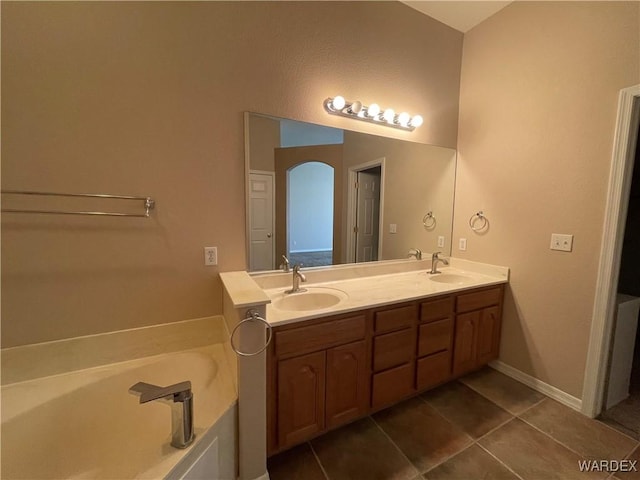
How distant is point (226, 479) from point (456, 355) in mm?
1646

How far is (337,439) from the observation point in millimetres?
1576

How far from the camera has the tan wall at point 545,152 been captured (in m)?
1.63

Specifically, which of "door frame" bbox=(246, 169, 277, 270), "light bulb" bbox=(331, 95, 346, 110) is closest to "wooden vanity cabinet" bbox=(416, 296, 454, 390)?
"door frame" bbox=(246, 169, 277, 270)

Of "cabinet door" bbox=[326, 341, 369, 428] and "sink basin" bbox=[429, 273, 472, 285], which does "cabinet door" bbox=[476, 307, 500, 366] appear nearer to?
"sink basin" bbox=[429, 273, 472, 285]

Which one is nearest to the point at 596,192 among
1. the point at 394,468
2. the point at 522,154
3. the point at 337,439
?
the point at 522,154

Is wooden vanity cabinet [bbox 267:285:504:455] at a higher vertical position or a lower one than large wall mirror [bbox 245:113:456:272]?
lower

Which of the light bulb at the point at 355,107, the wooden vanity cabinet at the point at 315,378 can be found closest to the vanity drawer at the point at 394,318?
the wooden vanity cabinet at the point at 315,378

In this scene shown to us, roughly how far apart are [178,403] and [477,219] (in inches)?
96.9

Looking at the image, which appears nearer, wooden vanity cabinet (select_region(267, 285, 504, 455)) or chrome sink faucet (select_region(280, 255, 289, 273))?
wooden vanity cabinet (select_region(267, 285, 504, 455))

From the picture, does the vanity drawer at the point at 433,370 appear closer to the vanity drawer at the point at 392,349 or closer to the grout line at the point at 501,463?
the vanity drawer at the point at 392,349

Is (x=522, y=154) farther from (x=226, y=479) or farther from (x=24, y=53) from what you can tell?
(x=24, y=53)

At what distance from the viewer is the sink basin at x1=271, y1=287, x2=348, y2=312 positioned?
5.47ft

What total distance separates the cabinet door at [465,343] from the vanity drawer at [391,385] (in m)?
0.46

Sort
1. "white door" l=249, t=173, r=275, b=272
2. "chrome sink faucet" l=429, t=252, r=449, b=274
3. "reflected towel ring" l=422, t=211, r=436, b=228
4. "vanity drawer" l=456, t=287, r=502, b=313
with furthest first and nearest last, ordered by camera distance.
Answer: "reflected towel ring" l=422, t=211, r=436, b=228
"chrome sink faucet" l=429, t=252, r=449, b=274
"vanity drawer" l=456, t=287, r=502, b=313
"white door" l=249, t=173, r=275, b=272
